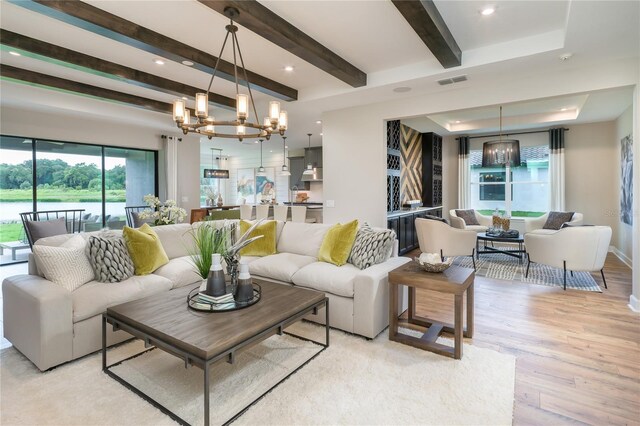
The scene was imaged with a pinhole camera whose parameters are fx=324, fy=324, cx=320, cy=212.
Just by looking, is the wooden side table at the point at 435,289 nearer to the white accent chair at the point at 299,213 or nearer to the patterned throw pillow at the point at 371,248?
the patterned throw pillow at the point at 371,248

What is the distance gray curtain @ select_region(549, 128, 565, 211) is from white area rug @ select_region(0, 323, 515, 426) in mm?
6460

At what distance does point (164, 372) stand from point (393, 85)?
4.19 m

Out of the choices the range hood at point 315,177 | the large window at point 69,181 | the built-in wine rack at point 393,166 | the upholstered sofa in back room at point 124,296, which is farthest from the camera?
the range hood at point 315,177

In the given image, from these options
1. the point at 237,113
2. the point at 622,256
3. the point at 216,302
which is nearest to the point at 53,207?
the point at 237,113

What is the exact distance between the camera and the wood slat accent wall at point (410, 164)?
24.5ft

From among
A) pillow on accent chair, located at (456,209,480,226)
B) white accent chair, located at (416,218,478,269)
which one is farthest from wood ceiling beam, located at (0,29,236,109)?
pillow on accent chair, located at (456,209,480,226)

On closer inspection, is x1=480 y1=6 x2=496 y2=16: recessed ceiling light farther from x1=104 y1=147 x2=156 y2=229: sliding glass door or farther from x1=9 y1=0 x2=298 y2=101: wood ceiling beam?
x1=104 y1=147 x2=156 y2=229: sliding glass door

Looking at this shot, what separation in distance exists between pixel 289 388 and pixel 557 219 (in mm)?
6979

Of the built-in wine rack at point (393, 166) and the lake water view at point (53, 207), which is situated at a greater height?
the built-in wine rack at point (393, 166)

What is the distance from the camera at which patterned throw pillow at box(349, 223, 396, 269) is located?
3.33m

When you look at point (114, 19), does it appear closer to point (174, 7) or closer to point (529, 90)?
point (174, 7)

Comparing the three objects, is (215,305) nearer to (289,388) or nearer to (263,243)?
(289,388)

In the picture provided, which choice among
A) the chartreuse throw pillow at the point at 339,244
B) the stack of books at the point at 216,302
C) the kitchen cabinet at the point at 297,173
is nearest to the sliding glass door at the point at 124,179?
the kitchen cabinet at the point at 297,173

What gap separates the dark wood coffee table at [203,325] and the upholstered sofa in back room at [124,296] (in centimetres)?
36
